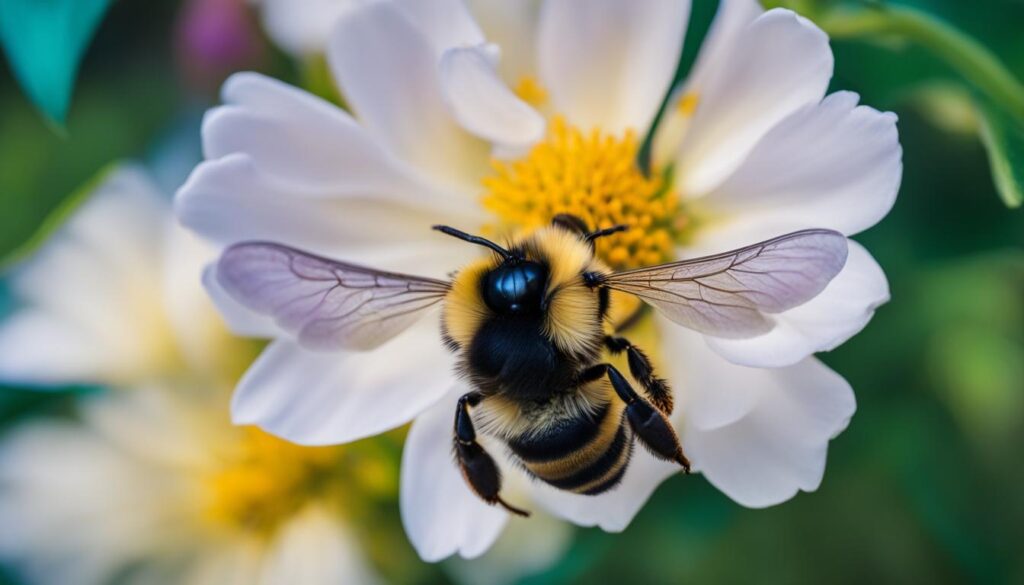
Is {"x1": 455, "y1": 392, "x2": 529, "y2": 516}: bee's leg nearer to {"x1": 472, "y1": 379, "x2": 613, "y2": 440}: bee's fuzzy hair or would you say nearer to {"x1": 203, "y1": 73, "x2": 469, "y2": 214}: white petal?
{"x1": 472, "y1": 379, "x2": 613, "y2": 440}: bee's fuzzy hair

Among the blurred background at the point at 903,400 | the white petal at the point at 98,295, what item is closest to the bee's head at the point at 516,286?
the blurred background at the point at 903,400

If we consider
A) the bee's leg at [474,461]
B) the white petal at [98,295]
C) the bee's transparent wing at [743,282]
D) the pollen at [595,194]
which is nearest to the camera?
the bee's transparent wing at [743,282]

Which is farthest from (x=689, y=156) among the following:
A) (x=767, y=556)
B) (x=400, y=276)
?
→ (x=767, y=556)

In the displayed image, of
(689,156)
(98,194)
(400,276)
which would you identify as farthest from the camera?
(98,194)

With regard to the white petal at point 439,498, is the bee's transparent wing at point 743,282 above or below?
above

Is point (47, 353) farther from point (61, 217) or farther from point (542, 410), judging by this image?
point (542, 410)

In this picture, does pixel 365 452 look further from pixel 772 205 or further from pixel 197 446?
pixel 772 205

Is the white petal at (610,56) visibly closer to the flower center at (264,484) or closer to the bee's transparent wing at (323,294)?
the bee's transparent wing at (323,294)
